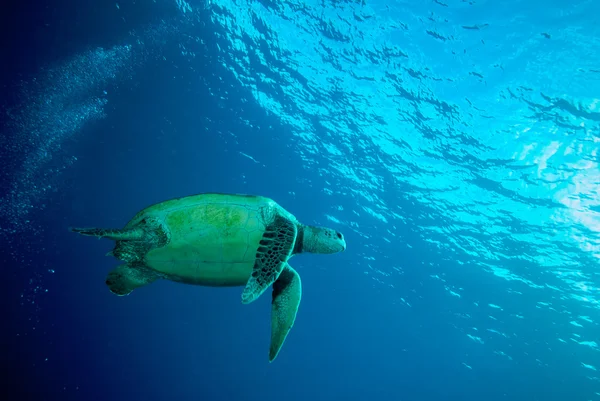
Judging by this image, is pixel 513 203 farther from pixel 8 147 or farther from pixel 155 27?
pixel 8 147

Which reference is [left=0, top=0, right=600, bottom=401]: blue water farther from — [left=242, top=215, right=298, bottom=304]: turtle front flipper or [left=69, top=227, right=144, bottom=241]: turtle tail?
[left=69, top=227, right=144, bottom=241]: turtle tail

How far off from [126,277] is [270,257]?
98.6 inches

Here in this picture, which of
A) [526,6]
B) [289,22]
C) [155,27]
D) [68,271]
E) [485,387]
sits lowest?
[68,271]

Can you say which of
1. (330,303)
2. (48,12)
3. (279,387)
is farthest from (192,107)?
(279,387)

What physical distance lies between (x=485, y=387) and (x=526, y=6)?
40300 mm

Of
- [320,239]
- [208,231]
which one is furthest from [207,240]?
[320,239]

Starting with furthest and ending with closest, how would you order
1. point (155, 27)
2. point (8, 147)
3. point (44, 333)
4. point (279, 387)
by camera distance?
point (279, 387) → point (44, 333) → point (8, 147) → point (155, 27)

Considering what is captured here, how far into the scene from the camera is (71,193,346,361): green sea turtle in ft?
13.6

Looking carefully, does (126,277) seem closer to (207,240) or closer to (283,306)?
(207,240)

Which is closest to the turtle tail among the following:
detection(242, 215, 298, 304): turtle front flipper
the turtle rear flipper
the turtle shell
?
the turtle shell

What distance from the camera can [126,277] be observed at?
4.74m

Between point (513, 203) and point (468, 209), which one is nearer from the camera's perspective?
point (513, 203)

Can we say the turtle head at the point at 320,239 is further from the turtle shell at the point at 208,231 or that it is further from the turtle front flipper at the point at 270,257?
the turtle shell at the point at 208,231

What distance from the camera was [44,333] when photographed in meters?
32.9
